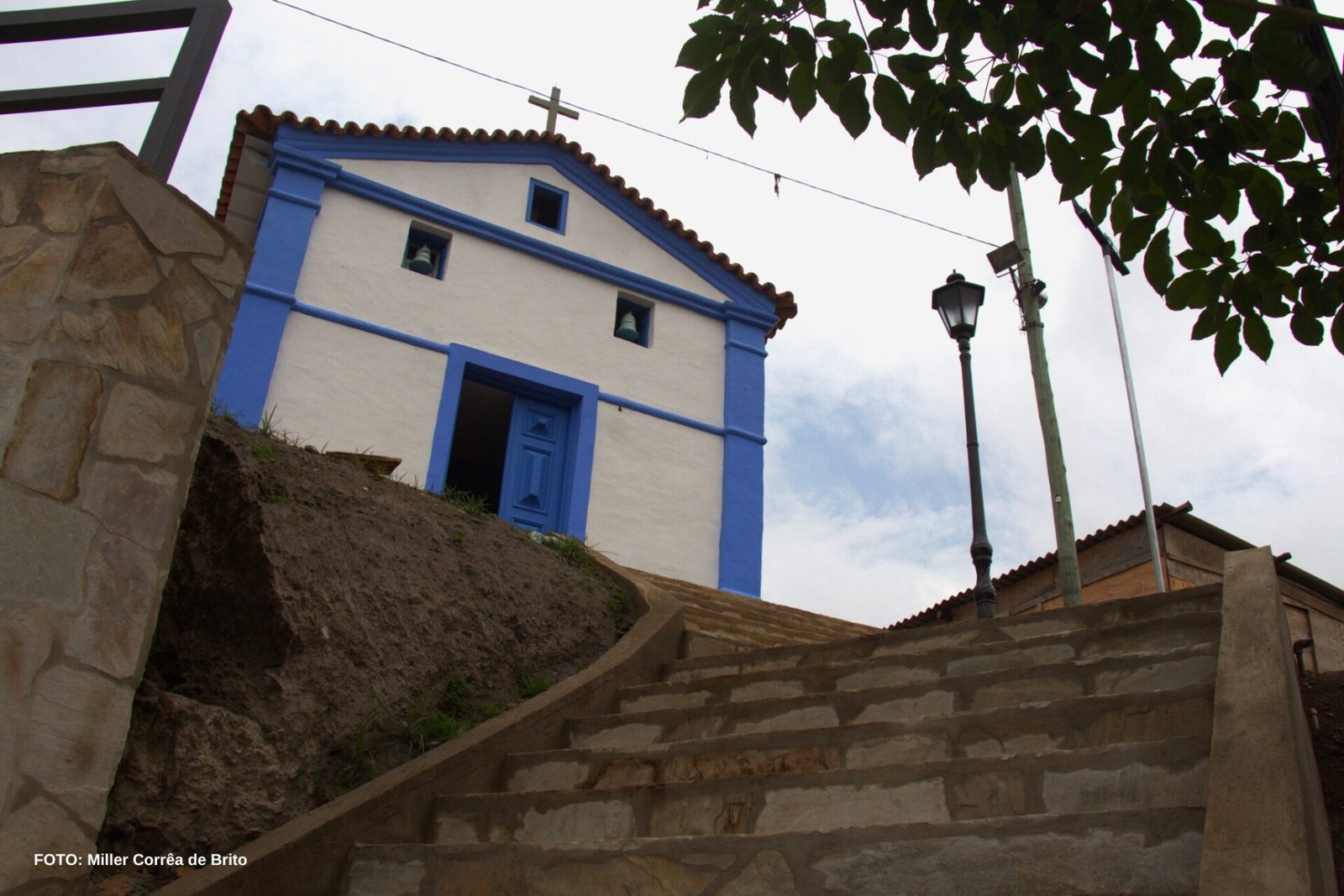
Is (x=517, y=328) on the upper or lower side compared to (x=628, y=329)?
lower

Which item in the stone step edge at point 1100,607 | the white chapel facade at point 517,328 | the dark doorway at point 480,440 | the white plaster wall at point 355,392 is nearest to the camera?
the stone step edge at point 1100,607

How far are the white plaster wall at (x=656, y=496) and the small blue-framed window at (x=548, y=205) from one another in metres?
2.48

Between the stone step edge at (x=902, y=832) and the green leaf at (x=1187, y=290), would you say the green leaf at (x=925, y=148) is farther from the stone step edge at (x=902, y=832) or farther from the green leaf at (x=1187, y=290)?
the stone step edge at (x=902, y=832)

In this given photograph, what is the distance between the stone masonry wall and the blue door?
659 cm

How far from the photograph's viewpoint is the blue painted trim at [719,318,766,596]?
36.6ft

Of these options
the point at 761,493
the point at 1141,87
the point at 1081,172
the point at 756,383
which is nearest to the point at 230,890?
the point at 1081,172

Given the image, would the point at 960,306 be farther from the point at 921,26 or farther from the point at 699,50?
the point at 699,50

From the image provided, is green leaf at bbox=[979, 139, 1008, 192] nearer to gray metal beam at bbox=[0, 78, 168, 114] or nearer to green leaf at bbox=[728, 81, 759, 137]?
green leaf at bbox=[728, 81, 759, 137]

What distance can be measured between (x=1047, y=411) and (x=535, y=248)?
5.68m

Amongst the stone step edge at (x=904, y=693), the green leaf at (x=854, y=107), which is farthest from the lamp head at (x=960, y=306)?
the green leaf at (x=854, y=107)

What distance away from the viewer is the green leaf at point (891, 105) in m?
2.91

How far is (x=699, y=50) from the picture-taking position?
2879 millimetres

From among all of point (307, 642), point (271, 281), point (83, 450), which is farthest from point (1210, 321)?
point (271, 281)

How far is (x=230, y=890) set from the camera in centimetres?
365
